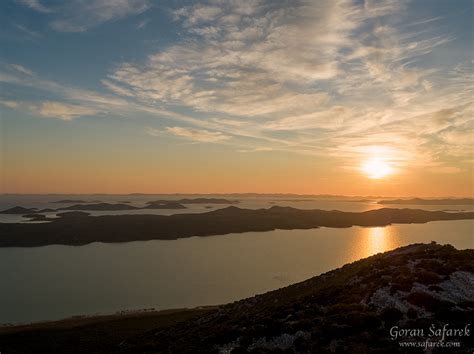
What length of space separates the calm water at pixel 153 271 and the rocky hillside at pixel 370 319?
43173mm

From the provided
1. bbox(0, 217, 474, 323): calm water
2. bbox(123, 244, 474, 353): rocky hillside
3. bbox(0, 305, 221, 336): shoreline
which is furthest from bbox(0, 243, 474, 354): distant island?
bbox(0, 217, 474, 323): calm water

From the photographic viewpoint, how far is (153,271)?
10188 centimetres

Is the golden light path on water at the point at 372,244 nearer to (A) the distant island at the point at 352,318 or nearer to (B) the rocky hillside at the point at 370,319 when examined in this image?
(A) the distant island at the point at 352,318

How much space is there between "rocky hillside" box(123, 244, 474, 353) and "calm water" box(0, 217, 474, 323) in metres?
43.2

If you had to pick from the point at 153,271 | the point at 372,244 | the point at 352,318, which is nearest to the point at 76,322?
the point at 153,271

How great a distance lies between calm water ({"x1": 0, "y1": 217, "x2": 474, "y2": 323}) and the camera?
2874 inches

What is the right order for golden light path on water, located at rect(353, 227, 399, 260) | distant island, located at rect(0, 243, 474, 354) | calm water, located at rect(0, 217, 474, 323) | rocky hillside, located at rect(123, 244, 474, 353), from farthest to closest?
golden light path on water, located at rect(353, 227, 399, 260)
calm water, located at rect(0, 217, 474, 323)
distant island, located at rect(0, 243, 474, 354)
rocky hillside, located at rect(123, 244, 474, 353)

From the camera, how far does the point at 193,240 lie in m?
172

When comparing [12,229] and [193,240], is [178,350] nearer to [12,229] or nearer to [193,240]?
[193,240]

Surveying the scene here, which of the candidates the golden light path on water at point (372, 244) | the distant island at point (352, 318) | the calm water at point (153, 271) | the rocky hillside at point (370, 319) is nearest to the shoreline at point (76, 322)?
the calm water at point (153, 271)

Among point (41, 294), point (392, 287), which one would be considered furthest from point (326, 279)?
point (41, 294)

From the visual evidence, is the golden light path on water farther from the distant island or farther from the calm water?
the distant island

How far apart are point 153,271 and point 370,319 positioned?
86406 mm

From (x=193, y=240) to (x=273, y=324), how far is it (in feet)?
487
